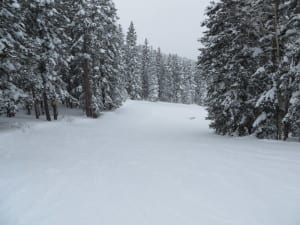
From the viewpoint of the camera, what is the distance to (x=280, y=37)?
1344cm

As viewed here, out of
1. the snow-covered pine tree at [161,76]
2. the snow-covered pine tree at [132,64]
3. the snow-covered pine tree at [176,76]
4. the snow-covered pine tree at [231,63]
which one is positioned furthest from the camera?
the snow-covered pine tree at [176,76]

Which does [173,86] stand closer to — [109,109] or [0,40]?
[109,109]

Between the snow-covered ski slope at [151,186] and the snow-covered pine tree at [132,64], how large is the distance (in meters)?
46.1

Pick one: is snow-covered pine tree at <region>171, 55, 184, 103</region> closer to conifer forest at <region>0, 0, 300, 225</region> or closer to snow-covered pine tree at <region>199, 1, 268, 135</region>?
conifer forest at <region>0, 0, 300, 225</region>

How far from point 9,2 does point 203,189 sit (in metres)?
13.5

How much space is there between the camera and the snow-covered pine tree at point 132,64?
56.2 m

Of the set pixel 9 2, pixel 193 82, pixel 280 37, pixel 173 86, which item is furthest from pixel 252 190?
pixel 193 82

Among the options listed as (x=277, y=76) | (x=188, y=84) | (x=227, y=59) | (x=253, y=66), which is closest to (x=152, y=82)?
(x=188, y=84)

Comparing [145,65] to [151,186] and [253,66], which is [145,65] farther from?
[151,186]

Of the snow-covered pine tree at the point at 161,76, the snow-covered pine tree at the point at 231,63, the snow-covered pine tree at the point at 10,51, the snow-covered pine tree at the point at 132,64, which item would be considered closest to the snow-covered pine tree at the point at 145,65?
the snow-covered pine tree at the point at 161,76

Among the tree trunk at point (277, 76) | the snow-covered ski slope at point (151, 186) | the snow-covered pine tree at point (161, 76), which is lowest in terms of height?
the snow-covered ski slope at point (151, 186)

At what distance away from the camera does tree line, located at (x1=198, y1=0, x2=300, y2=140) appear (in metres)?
12.6

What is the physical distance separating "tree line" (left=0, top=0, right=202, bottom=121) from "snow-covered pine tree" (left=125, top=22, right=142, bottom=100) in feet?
70.4

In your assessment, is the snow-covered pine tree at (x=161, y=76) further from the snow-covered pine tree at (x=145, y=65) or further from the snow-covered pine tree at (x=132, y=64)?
the snow-covered pine tree at (x=132, y=64)
